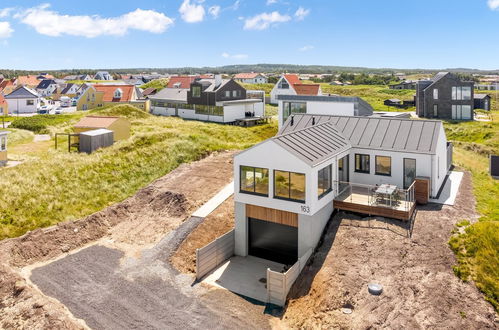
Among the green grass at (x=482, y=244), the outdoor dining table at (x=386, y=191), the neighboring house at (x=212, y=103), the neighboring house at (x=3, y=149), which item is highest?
the neighboring house at (x=212, y=103)

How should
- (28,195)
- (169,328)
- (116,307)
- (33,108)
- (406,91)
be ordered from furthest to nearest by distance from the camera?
(406,91) → (33,108) → (28,195) → (116,307) → (169,328)

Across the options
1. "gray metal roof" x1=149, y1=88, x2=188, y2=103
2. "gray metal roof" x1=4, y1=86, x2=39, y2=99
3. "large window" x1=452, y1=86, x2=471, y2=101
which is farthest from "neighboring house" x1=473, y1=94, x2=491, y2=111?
"gray metal roof" x1=4, y1=86, x2=39, y2=99

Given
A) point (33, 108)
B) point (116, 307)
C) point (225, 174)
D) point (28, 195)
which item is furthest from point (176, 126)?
point (33, 108)

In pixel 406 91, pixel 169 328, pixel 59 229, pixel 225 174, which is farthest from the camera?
pixel 406 91

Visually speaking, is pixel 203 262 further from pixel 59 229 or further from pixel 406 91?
pixel 406 91

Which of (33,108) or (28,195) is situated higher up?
(33,108)

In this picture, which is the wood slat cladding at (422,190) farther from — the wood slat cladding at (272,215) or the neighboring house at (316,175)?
the wood slat cladding at (272,215)

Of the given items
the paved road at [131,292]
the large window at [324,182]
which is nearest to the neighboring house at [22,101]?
the paved road at [131,292]
